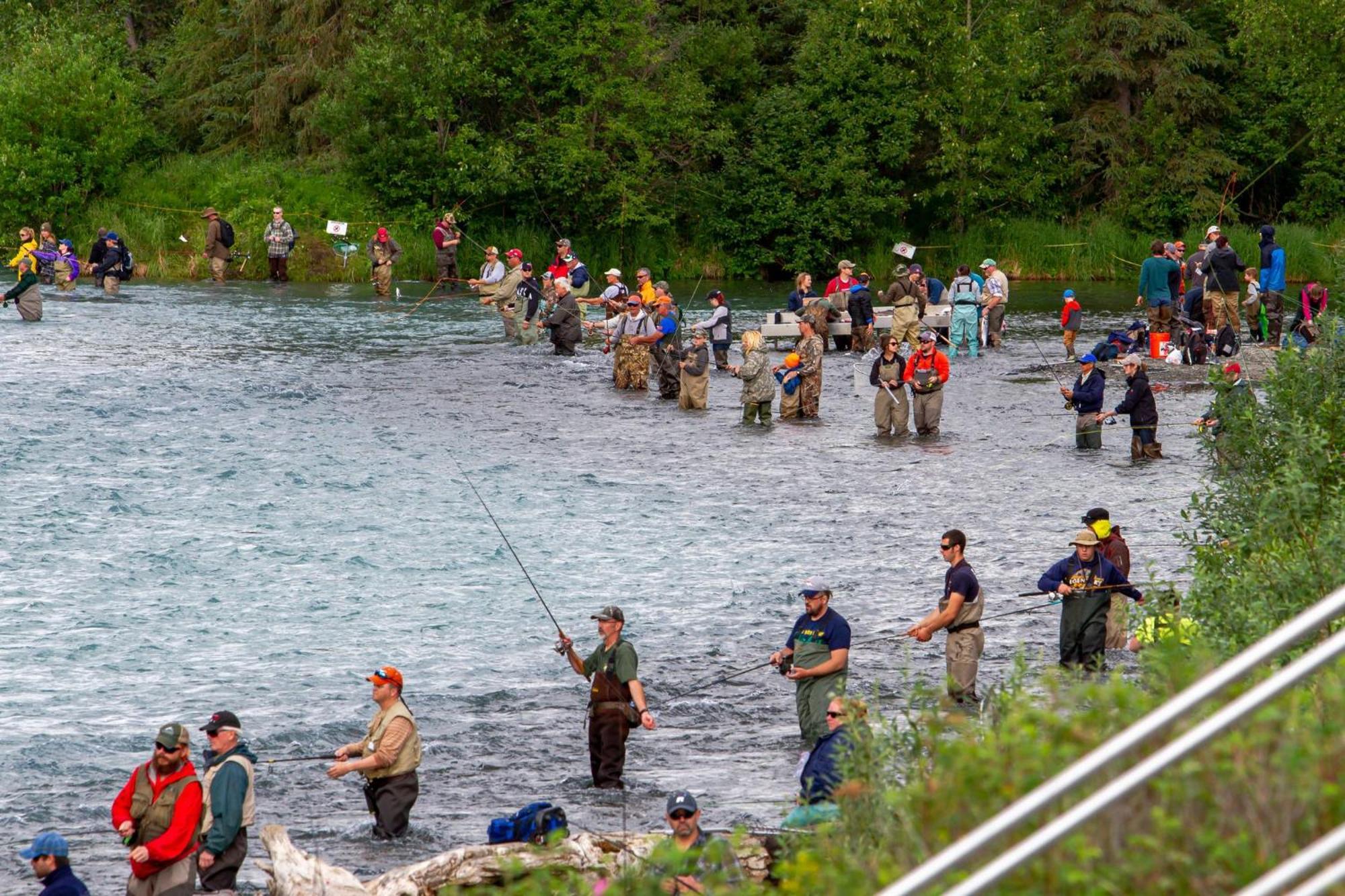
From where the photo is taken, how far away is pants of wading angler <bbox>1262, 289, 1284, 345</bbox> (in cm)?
3183

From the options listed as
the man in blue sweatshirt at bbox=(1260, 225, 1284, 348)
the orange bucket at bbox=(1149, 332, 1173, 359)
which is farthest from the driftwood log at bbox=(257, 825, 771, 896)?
the man in blue sweatshirt at bbox=(1260, 225, 1284, 348)

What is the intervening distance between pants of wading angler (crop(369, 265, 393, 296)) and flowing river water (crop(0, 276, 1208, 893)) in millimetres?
8855

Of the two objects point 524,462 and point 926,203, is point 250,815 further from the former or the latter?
point 926,203

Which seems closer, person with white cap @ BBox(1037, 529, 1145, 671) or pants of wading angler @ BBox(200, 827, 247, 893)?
pants of wading angler @ BBox(200, 827, 247, 893)

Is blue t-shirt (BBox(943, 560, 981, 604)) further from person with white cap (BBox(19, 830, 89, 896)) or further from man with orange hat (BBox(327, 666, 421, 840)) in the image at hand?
person with white cap (BBox(19, 830, 89, 896))

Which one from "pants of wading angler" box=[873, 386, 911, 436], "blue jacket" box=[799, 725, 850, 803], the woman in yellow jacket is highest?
the woman in yellow jacket

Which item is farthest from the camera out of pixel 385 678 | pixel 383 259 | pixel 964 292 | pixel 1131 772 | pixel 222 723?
pixel 383 259

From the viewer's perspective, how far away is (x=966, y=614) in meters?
13.7

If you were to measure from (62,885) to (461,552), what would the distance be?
10716 mm

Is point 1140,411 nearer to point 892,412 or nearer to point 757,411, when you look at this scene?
point 892,412

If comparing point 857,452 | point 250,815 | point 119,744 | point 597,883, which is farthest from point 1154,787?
point 857,452

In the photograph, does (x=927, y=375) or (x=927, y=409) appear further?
(x=927, y=409)

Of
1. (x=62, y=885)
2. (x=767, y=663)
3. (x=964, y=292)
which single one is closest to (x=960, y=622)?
(x=767, y=663)

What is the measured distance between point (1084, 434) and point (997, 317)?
34.9 ft
